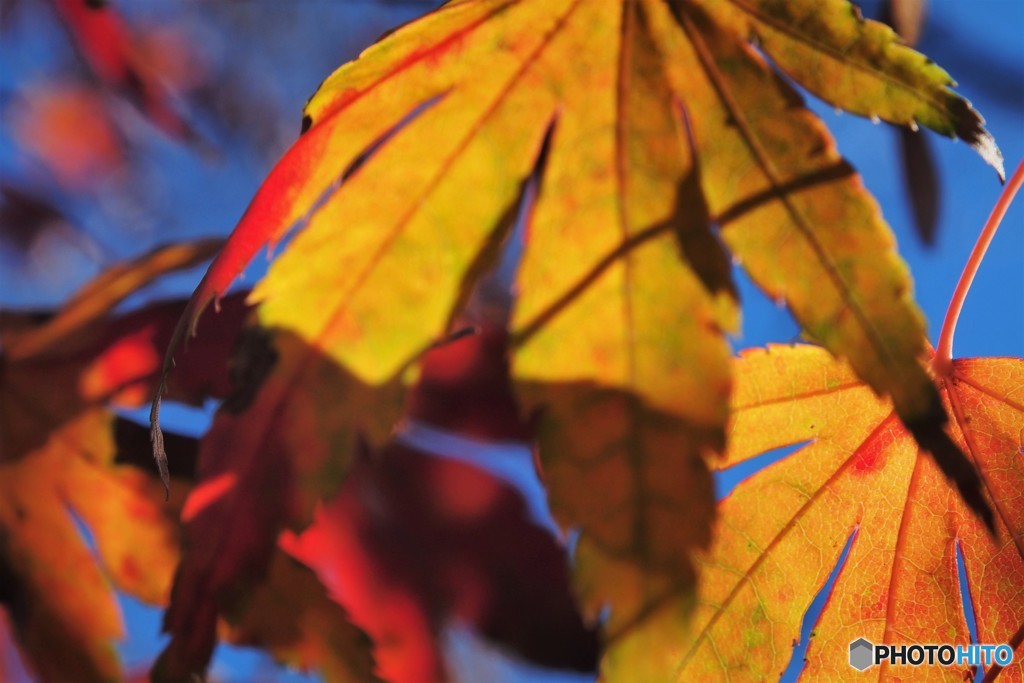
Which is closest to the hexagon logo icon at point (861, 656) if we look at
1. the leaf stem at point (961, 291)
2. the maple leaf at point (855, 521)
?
the maple leaf at point (855, 521)

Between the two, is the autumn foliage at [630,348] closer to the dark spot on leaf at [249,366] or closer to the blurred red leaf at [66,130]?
the dark spot on leaf at [249,366]

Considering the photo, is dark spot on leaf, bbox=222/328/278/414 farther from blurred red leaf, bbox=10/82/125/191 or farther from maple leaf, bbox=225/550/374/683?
blurred red leaf, bbox=10/82/125/191

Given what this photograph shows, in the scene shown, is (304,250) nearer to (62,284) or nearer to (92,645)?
(92,645)

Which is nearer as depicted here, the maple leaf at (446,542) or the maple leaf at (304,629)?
the maple leaf at (304,629)

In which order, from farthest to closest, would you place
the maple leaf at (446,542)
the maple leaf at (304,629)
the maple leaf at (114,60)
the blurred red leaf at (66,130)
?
the blurred red leaf at (66,130)
the maple leaf at (114,60)
the maple leaf at (446,542)
the maple leaf at (304,629)

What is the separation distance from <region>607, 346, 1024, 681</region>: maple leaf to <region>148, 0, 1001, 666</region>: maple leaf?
0.11 metres

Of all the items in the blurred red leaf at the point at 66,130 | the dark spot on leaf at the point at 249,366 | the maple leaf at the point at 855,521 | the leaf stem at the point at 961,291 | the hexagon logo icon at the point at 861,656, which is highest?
the blurred red leaf at the point at 66,130

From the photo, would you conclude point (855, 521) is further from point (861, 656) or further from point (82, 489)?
point (82, 489)

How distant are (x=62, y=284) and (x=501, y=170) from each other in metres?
1.05

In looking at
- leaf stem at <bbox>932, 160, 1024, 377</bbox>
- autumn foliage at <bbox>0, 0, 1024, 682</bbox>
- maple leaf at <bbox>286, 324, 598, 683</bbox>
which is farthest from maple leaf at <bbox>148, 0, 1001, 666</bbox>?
maple leaf at <bbox>286, 324, 598, 683</bbox>

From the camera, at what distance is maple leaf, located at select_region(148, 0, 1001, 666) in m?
0.33

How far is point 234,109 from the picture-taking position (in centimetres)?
133

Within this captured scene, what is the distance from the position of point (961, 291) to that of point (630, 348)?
24 cm

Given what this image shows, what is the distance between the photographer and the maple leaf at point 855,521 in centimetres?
43
